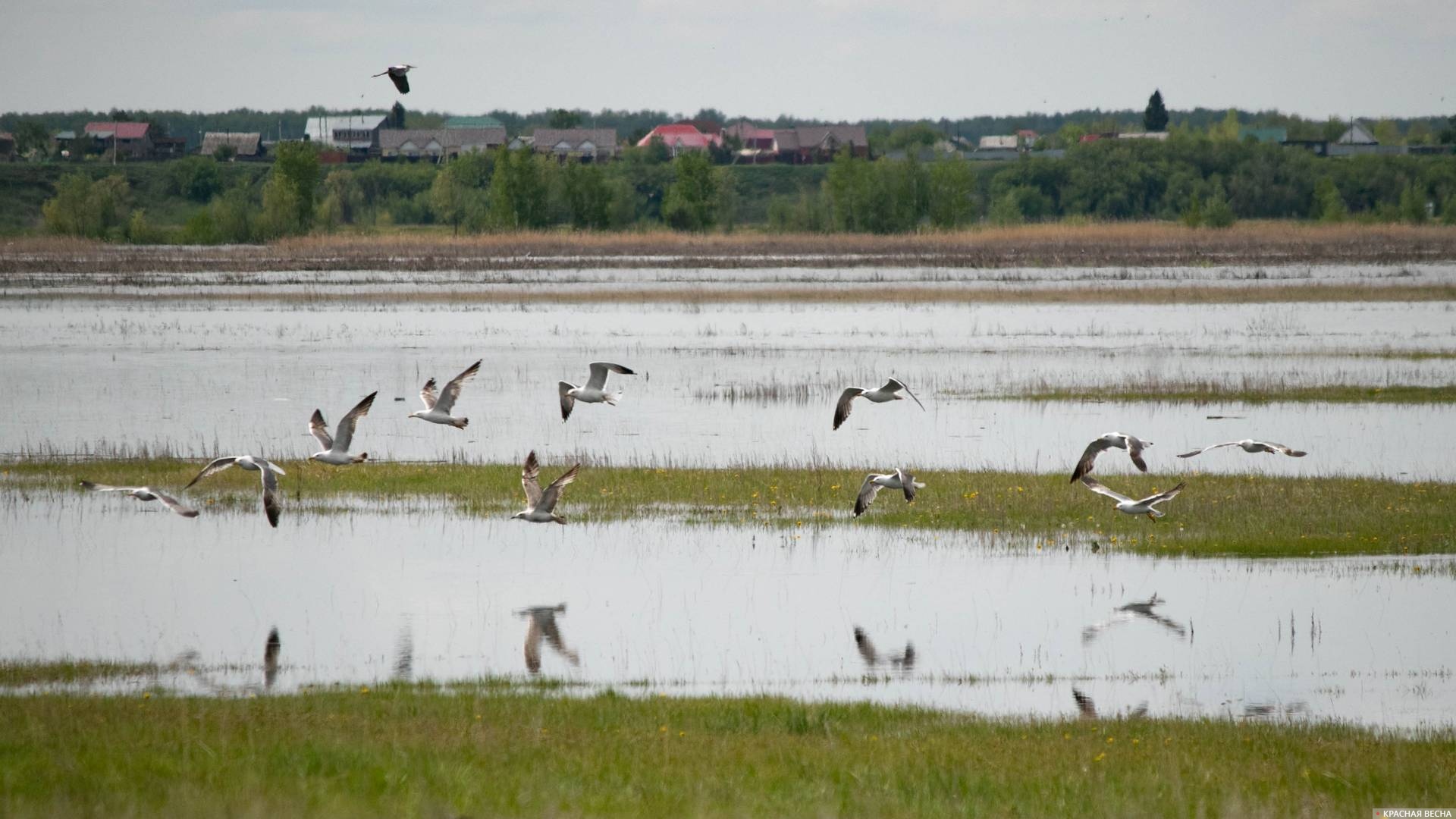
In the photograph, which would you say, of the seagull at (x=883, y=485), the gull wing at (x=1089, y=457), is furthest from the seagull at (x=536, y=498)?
the gull wing at (x=1089, y=457)

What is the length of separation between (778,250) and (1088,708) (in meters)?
90.9

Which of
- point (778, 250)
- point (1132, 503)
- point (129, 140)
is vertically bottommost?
A: point (1132, 503)

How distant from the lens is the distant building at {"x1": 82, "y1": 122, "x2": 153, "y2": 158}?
186 meters

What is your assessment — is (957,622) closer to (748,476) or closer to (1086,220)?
(748,476)

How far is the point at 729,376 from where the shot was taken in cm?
4281

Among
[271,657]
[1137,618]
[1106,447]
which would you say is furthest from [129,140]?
[1137,618]

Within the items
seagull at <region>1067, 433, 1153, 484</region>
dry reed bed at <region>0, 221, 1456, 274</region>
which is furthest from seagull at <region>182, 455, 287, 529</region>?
dry reed bed at <region>0, 221, 1456, 274</region>

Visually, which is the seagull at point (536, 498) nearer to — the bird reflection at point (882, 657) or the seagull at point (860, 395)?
the seagull at point (860, 395)

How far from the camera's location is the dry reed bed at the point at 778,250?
87.9 meters

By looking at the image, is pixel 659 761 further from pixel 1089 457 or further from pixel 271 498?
pixel 1089 457

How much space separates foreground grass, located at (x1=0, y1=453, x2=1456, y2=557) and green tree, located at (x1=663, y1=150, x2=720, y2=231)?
94480 millimetres

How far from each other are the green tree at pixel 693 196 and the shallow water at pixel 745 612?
98853 millimetres

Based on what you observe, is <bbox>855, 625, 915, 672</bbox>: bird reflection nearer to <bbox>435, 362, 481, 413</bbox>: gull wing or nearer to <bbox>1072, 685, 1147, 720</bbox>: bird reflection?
<bbox>1072, 685, 1147, 720</bbox>: bird reflection

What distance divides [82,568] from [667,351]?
2936 centimetres
